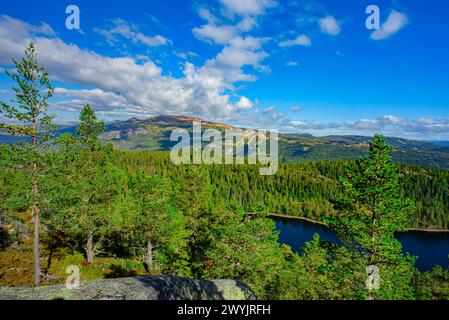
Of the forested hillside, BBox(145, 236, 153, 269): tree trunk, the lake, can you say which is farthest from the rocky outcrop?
the forested hillside

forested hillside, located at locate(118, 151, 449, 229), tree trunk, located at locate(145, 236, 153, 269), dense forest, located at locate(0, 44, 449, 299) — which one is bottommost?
forested hillside, located at locate(118, 151, 449, 229)

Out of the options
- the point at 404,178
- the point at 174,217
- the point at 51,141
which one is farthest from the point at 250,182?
the point at 51,141

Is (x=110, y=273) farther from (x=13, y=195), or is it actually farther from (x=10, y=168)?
(x=10, y=168)

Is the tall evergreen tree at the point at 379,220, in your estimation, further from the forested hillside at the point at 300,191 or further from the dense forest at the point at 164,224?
the forested hillside at the point at 300,191

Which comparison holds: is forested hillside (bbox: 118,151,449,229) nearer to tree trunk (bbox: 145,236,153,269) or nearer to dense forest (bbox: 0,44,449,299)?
dense forest (bbox: 0,44,449,299)

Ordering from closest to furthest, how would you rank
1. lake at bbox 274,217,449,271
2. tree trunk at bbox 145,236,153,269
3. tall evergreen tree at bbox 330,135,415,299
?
1. tall evergreen tree at bbox 330,135,415,299
2. tree trunk at bbox 145,236,153,269
3. lake at bbox 274,217,449,271

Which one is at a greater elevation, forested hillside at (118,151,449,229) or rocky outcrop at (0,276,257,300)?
rocky outcrop at (0,276,257,300)

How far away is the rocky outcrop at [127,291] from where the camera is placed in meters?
9.20

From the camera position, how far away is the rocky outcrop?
920 centimetres

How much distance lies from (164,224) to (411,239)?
154793 millimetres

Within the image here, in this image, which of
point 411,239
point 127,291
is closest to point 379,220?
point 127,291

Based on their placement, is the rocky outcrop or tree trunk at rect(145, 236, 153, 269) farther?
tree trunk at rect(145, 236, 153, 269)

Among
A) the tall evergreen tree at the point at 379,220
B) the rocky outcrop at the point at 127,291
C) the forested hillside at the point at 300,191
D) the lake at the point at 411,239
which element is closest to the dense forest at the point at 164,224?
the tall evergreen tree at the point at 379,220

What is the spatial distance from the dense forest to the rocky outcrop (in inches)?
417
